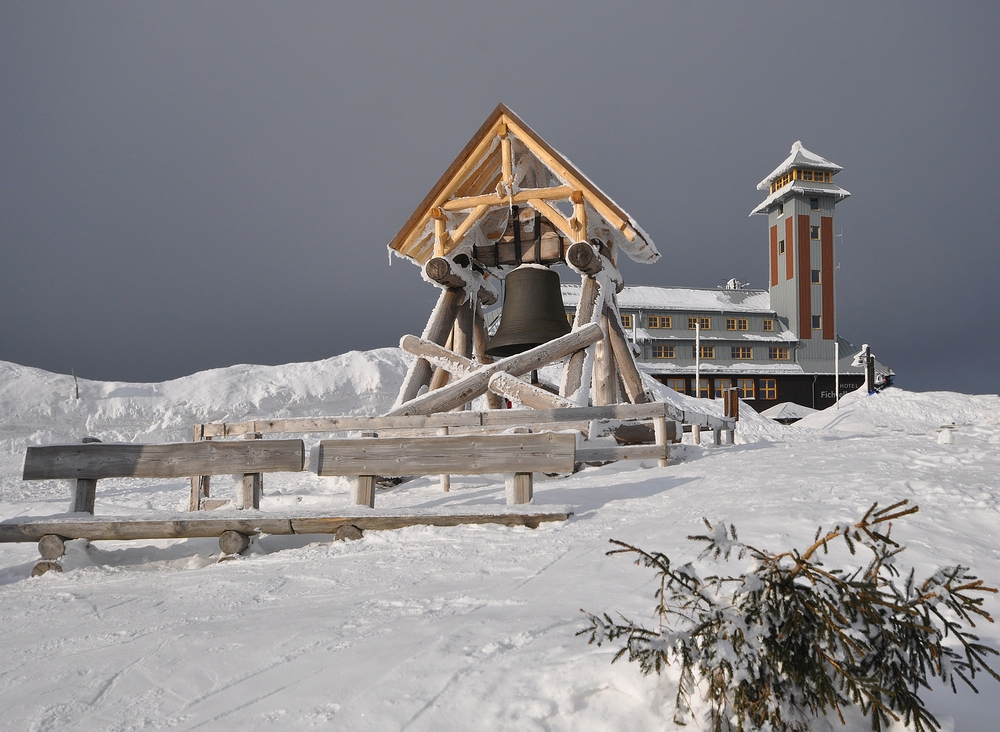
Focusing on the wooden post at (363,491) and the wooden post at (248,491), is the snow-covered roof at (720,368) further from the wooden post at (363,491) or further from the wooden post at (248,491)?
the wooden post at (248,491)

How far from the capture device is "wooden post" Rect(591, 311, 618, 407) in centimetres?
902

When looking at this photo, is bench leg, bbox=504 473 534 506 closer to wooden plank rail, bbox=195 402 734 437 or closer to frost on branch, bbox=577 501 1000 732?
wooden plank rail, bbox=195 402 734 437

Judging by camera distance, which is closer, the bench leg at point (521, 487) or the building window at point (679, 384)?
the bench leg at point (521, 487)

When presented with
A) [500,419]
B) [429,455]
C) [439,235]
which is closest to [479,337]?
[439,235]

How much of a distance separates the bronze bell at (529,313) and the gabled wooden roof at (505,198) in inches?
31.6

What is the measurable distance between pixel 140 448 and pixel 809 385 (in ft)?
137

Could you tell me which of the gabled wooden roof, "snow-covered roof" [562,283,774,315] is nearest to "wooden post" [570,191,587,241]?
the gabled wooden roof

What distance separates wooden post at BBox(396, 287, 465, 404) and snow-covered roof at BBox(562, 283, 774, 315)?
1142 inches

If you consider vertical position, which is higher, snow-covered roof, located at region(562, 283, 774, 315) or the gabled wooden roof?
snow-covered roof, located at region(562, 283, 774, 315)

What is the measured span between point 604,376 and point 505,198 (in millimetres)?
3080

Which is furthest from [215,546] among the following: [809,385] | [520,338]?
[809,385]

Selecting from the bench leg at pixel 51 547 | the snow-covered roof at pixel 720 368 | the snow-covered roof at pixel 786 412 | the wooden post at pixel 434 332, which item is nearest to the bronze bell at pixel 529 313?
the wooden post at pixel 434 332

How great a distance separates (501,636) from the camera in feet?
7.99

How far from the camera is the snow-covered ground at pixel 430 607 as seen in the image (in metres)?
1.93
